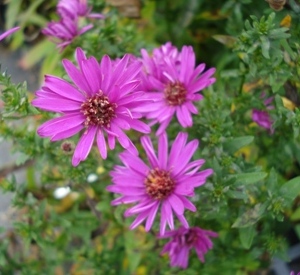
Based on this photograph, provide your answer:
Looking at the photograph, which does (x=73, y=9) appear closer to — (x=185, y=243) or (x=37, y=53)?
(x=185, y=243)

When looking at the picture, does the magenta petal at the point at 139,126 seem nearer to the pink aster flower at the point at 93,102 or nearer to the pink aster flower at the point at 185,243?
the pink aster flower at the point at 93,102

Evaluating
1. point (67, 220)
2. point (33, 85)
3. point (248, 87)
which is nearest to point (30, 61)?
point (33, 85)

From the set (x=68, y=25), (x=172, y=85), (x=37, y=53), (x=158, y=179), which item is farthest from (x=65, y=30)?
(x=37, y=53)

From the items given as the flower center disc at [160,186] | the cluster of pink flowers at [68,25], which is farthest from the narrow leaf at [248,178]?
the cluster of pink flowers at [68,25]

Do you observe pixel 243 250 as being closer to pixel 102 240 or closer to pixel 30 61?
pixel 102 240

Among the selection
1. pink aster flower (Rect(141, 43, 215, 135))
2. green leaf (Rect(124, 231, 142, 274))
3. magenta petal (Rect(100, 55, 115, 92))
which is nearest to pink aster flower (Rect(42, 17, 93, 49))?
pink aster flower (Rect(141, 43, 215, 135))

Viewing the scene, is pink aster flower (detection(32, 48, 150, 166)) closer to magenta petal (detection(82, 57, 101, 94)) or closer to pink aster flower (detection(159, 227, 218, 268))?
magenta petal (detection(82, 57, 101, 94))
